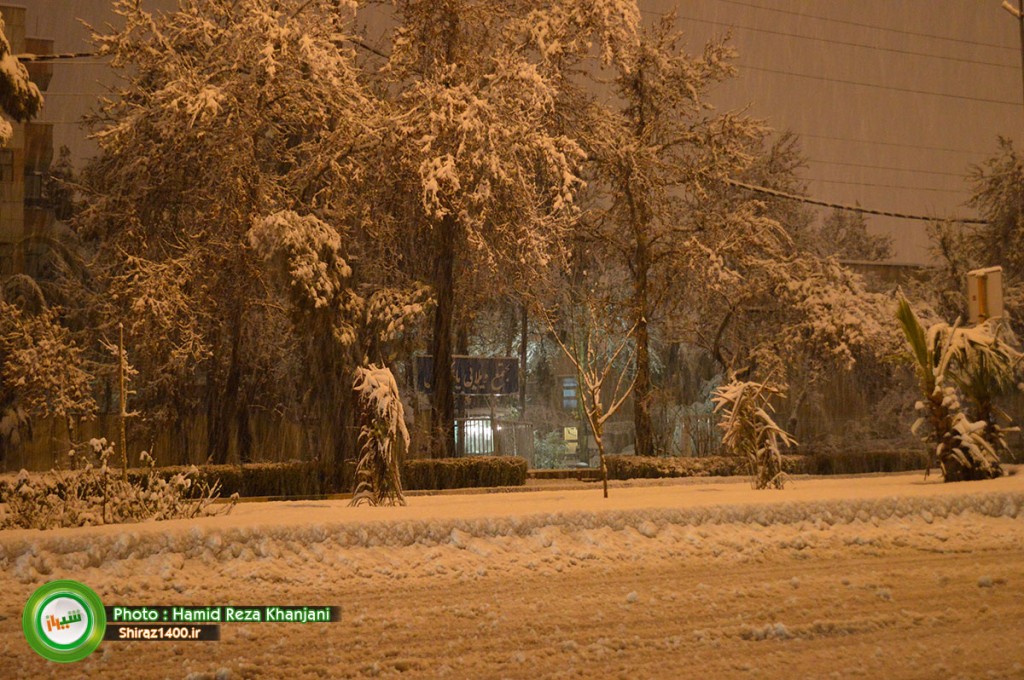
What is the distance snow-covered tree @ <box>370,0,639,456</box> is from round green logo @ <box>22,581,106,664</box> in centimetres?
1460

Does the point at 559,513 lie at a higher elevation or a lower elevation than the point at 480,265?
lower

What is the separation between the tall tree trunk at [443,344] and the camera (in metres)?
24.6

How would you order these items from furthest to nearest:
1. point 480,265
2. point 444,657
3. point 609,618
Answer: point 480,265 < point 609,618 < point 444,657

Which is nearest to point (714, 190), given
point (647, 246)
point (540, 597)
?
point (647, 246)

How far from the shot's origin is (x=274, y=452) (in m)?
35.6

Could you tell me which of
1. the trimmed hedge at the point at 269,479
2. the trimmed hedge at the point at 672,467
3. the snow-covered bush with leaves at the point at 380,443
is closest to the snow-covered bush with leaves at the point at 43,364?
the trimmed hedge at the point at 269,479

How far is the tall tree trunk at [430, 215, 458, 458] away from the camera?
24.6m

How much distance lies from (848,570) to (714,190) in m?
22.0

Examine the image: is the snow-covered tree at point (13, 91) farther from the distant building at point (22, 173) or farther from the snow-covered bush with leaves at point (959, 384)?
the distant building at point (22, 173)

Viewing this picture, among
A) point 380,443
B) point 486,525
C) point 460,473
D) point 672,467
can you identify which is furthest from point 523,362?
point 486,525

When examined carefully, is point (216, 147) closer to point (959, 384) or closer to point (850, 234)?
point (959, 384)

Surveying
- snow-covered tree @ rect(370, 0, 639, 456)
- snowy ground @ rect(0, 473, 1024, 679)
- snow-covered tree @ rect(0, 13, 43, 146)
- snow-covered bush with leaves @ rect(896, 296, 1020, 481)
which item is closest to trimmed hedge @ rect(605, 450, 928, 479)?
snow-covered tree @ rect(370, 0, 639, 456)

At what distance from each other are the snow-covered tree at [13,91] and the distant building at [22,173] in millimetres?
20954

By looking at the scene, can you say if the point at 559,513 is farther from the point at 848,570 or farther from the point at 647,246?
the point at 647,246
